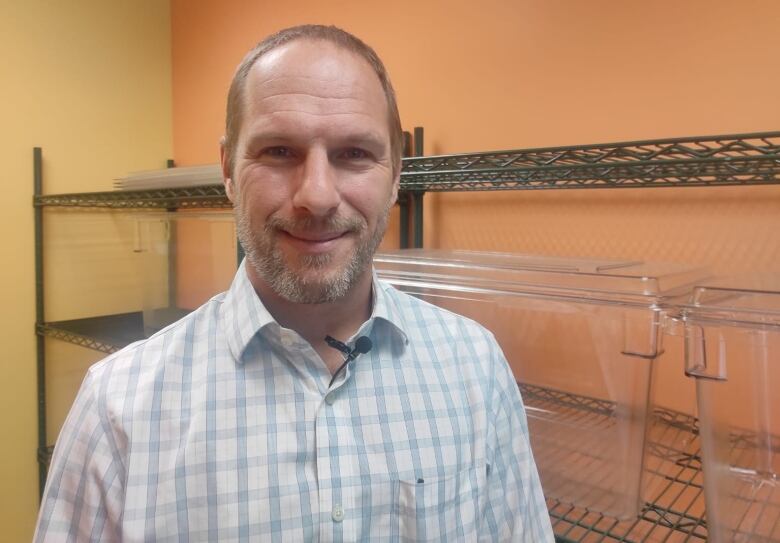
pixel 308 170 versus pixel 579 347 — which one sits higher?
pixel 308 170

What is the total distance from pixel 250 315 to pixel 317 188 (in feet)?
0.65

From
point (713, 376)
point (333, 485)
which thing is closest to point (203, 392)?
point (333, 485)

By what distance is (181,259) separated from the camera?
1743 mm

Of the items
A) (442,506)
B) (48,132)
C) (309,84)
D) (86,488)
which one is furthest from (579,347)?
(48,132)

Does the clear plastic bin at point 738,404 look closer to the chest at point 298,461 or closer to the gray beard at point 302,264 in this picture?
the chest at point 298,461

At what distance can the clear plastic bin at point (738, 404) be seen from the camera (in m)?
0.71

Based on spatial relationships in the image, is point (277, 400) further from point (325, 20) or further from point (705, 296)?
point (325, 20)

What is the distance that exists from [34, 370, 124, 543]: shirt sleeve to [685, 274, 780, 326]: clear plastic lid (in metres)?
0.78

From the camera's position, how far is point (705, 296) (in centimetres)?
75

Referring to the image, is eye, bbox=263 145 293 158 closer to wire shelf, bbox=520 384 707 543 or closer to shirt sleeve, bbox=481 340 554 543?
shirt sleeve, bbox=481 340 554 543

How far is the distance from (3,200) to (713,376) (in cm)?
206

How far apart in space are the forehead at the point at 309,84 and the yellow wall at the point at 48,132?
1513 mm

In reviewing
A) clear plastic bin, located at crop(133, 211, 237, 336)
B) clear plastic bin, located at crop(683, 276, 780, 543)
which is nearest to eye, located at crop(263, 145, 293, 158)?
clear plastic bin, located at crop(683, 276, 780, 543)

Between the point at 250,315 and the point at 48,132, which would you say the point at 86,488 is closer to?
the point at 250,315
